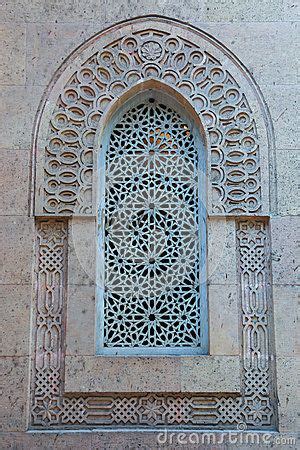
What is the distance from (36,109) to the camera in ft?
20.3

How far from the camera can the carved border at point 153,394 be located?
564 cm

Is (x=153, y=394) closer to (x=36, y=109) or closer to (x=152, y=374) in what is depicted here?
(x=152, y=374)

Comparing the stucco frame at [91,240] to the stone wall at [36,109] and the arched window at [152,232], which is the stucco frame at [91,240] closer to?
the stone wall at [36,109]

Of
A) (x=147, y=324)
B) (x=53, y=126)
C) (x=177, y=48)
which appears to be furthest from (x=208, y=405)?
(x=177, y=48)

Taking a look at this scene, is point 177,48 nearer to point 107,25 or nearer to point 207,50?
point 207,50

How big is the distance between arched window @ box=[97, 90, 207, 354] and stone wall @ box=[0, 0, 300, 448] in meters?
0.64

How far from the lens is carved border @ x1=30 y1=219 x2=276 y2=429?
564cm

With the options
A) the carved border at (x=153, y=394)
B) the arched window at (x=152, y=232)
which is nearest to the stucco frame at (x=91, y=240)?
the carved border at (x=153, y=394)

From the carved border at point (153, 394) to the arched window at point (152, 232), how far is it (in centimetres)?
36

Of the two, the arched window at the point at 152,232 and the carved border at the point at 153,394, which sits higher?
the arched window at the point at 152,232

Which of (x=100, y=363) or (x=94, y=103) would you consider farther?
(x=94, y=103)

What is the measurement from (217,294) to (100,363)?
1105 mm

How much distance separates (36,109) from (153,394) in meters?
2.62

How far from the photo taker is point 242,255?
235 inches
